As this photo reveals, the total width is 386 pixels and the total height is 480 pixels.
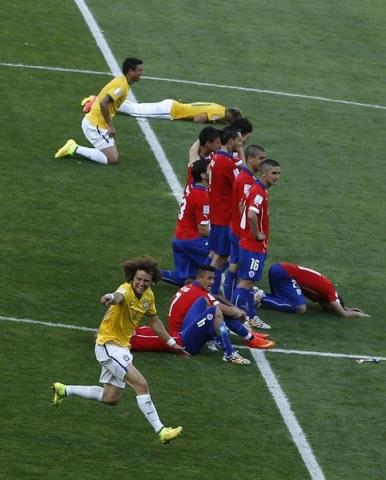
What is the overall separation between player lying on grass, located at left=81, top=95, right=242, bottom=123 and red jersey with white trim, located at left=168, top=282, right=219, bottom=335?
28.6ft

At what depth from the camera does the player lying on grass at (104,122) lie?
23219 millimetres

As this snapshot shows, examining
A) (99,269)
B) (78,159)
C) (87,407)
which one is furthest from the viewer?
(78,159)

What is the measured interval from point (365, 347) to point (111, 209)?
539 cm

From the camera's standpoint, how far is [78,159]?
23812mm

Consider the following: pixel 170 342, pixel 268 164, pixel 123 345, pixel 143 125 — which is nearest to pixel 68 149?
pixel 143 125

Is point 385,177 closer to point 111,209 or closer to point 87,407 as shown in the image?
point 111,209

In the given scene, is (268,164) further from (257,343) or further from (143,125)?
(143,125)

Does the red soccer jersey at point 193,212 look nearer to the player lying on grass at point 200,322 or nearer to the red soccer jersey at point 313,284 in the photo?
the red soccer jersey at point 313,284

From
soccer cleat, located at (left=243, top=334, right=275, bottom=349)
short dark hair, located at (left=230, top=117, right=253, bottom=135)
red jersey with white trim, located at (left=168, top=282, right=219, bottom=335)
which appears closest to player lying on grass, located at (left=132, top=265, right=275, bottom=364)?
red jersey with white trim, located at (left=168, top=282, right=219, bottom=335)

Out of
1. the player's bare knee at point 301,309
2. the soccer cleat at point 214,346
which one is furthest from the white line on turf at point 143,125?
the soccer cleat at point 214,346

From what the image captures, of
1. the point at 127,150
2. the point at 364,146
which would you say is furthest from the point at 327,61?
the point at 127,150

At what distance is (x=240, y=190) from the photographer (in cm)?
1834

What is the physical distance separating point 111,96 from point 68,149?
109 cm

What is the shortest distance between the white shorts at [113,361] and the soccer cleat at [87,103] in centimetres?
1013
